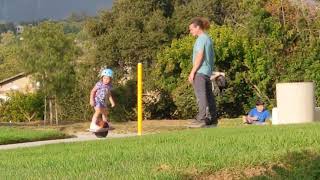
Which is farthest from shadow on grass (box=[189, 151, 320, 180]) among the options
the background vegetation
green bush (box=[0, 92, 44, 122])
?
green bush (box=[0, 92, 44, 122])

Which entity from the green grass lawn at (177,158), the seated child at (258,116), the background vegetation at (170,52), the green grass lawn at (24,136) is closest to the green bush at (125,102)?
the background vegetation at (170,52)

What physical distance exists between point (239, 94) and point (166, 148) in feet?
88.6

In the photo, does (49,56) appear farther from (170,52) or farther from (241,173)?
(241,173)

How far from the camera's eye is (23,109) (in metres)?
43.9

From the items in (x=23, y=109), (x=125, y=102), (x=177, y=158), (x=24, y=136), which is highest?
(x=177, y=158)

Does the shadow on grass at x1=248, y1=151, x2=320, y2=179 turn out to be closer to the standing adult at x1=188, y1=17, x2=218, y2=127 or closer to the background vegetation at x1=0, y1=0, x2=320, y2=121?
the standing adult at x1=188, y1=17, x2=218, y2=127

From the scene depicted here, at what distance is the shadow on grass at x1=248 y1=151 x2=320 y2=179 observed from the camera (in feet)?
25.0

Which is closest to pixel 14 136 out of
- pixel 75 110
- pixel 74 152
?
pixel 74 152

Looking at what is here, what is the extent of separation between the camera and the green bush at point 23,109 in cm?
4353

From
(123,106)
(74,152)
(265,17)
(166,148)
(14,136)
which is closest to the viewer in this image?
(166,148)

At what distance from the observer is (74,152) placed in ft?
31.8

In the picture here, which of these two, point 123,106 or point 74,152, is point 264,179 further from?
point 123,106

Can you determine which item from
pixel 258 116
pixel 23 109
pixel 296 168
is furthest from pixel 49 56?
pixel 296 168

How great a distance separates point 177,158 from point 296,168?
1.30 m
